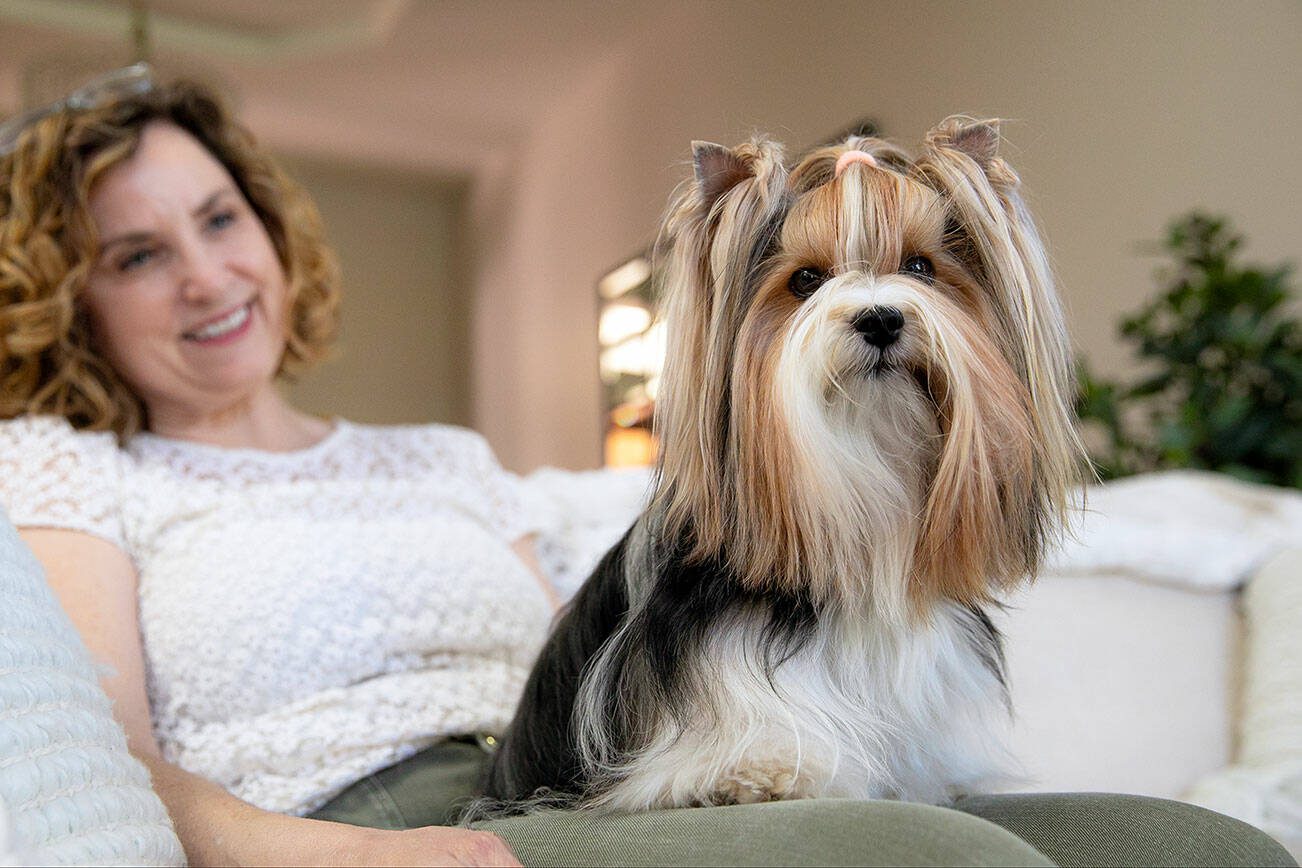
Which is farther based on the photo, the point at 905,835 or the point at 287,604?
the point at 287,604

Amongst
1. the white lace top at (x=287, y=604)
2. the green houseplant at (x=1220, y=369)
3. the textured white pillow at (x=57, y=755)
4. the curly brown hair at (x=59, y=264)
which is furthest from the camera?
the green houseplant at (x=1220, y=369)

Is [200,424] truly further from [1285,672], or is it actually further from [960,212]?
[1285,672]

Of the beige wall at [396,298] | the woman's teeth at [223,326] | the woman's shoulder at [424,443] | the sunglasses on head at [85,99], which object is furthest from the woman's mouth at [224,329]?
the beige wall at [396,298]

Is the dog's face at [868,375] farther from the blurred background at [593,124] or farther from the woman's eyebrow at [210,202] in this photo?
the woman's eyebrow at [210,202]

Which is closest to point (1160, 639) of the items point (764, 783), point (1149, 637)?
point (1149, 637)

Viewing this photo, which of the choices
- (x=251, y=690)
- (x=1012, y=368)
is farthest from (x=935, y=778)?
(x=251, y=690)

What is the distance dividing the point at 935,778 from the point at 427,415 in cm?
779

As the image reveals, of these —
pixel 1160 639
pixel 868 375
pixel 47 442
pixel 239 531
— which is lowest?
pixel 1160 639

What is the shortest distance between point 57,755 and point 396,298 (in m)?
7.94

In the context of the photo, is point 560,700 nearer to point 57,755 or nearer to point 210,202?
point 57,755

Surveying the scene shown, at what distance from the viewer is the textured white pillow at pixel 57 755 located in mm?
774

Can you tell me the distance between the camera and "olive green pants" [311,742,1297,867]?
848 mm

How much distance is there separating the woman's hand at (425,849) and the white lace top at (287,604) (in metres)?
0.42

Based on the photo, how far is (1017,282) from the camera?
1.02 meters
